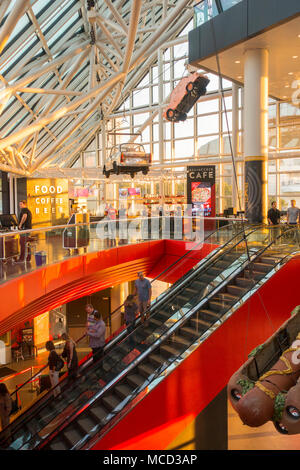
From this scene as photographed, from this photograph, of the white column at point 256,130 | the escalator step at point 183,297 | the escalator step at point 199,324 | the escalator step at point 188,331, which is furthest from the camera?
the white column at point 256,130

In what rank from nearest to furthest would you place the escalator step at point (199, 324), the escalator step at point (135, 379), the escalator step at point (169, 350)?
1. the escalator step at point (135, 379)
2. the escalator step at point (169, 350)
3. the escalator step at point (199, 324)

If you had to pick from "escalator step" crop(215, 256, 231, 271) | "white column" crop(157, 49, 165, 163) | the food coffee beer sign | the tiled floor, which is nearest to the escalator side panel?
"escalator step" crop(215, 256, 231, 271)

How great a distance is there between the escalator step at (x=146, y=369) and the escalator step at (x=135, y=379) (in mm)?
93

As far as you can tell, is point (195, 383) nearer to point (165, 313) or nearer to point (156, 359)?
point (156, 359)

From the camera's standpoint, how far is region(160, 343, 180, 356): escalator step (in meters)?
7.71

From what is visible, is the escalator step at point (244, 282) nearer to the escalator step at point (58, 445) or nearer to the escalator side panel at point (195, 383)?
the escalator side panel at point (195, 383)

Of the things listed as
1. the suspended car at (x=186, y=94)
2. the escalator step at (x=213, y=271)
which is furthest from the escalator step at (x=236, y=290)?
the suspended car at (x=186, y=94)

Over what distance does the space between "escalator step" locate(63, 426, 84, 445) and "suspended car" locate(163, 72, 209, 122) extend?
12931 mm

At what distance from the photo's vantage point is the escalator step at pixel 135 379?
7601mm

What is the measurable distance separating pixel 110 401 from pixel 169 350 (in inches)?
57.6

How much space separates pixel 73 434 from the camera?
23.3 feet

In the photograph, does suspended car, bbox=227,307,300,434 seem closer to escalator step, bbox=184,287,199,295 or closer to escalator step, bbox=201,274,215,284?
escalator step, bbox=184,287,199,295

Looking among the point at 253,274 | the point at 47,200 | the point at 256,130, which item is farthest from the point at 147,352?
the point at 47,200

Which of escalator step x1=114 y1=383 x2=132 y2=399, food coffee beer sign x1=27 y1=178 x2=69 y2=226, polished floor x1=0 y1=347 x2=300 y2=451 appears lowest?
polished floor x1=0 y1=347 x2=300 y2=451
